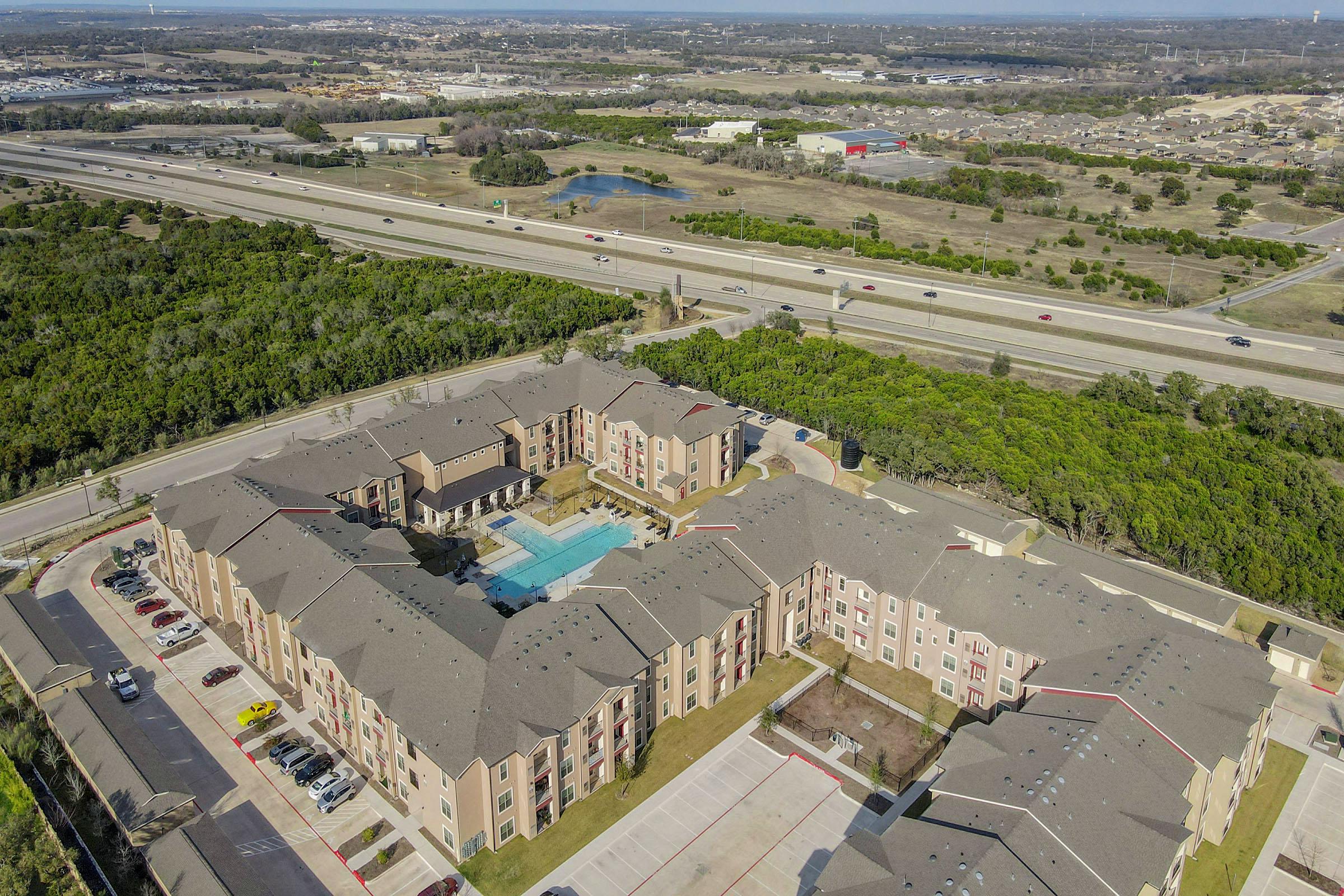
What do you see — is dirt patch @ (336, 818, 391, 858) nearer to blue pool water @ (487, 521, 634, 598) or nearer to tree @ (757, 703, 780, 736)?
blue pool water @ (487, 521, 634, 598)

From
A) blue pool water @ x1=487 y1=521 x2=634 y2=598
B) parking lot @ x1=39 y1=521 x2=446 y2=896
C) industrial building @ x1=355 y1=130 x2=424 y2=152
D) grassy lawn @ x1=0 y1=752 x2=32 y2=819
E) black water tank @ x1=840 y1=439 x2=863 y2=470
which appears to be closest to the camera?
parking lot @ x1=39 y1=521 x2=446 y2=896

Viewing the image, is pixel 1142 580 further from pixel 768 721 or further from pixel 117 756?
pixel 117 756

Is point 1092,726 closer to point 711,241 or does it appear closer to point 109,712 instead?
point 109,712

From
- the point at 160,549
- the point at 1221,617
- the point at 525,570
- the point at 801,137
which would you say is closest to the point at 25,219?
the point at 160,549

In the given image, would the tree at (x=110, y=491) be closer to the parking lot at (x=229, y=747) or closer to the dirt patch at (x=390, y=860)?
the parking lot at (x=229, y=747)


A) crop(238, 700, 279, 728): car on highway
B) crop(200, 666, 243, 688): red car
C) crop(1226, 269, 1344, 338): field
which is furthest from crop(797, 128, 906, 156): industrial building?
crop(238, 700, 279, 728): car on highway
